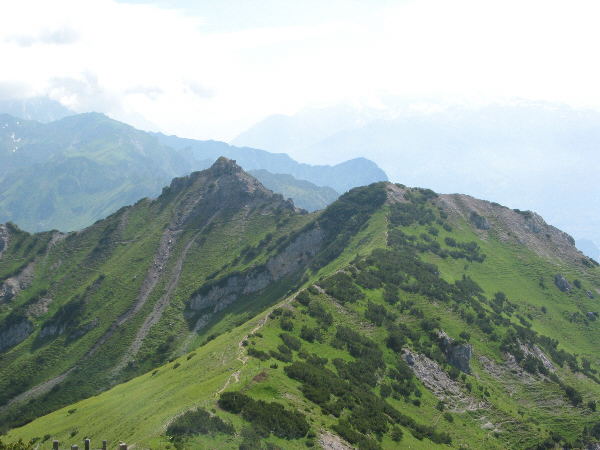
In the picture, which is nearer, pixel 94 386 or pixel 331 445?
pixel 331 445

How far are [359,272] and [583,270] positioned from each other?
362 ft

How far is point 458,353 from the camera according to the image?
343ft

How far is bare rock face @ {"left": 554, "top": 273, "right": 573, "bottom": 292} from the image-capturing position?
166 metres

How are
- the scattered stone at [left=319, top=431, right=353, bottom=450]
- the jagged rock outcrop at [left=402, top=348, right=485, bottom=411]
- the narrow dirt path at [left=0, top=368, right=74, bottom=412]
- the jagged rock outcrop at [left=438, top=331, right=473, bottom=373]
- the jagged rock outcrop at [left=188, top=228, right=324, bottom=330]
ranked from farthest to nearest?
the jagged rock outcrop at [left=188, top=228, right=324, bottom=330]
the narrow dirt path at [left=0, top=368, right=74, bottom=412]
the jagged rock outcrop at [left=438, top=331, right=473, bottom=373]
the jagged rock outcrop at [left=402, top=348, right=485, bottom=411]
the scattered stone at [left=319, top=431, right=353, bottom=450]

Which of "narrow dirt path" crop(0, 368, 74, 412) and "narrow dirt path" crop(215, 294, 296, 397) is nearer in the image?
"narrow dirt path" crop(215, 294, 296, 397)

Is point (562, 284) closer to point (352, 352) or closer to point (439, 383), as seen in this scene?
point (439, 383)

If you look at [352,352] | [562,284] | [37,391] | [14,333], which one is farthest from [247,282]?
[562,284]

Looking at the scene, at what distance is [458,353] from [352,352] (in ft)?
86.2

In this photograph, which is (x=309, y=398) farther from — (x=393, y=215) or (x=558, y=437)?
(x=393, y=215)

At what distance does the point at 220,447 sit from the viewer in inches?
1983

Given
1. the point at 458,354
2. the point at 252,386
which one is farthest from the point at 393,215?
the point at 252,386

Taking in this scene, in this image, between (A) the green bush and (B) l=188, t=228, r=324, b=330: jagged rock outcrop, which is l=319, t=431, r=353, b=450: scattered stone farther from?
(B) l=188, t=228, r=324, b=330: jagged rock outcrop

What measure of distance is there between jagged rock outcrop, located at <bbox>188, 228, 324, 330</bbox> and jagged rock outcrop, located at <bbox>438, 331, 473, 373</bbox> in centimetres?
8960

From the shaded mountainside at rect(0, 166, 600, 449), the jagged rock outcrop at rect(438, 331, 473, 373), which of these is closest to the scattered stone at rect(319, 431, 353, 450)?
the shaded mountainside at rect(0, 166, 600, 449)
